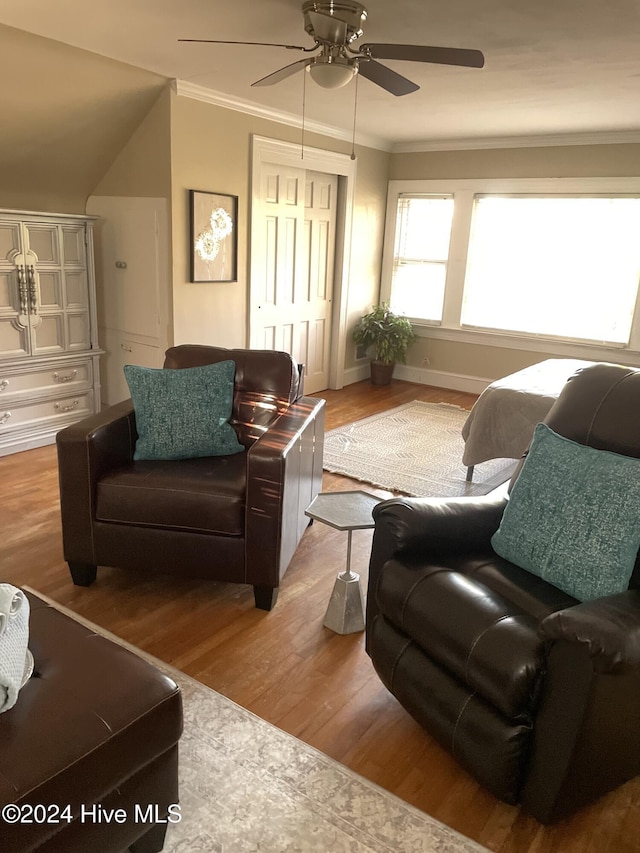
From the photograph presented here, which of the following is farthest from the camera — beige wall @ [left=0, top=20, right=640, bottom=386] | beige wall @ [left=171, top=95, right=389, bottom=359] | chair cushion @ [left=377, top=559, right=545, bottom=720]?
beige wall @ [left=171, top=95, right=389, bottom=359]

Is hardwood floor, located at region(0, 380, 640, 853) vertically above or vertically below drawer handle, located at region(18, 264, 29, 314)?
below

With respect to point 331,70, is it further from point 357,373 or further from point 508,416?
point 357,373

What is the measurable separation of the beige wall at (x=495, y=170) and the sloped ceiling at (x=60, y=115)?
3.04 metres

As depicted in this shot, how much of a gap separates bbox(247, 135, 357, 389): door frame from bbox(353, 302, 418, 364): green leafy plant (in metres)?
0.23

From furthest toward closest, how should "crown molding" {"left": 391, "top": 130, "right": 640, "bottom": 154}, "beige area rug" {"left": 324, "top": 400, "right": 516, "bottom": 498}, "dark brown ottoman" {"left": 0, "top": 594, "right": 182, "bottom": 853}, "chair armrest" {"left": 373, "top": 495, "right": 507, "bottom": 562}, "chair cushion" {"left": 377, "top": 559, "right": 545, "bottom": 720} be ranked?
"crown molding" {"left": 391, "top": 130, "right": 640, "bottom": 154}
"beige area rug" {"left": 324, "top": 400, "right": 516, "bottom": 498}
"chair armrest" {"left": 373, "top": 495, "right": 507, "bottom": 562}
"chair cushion" {"left": 377, "top": 559, "right": 545, "bottom": 720}
"dark brown ottoman" {"left": 0, "top": 594, "right": 182, "bottom": 853}

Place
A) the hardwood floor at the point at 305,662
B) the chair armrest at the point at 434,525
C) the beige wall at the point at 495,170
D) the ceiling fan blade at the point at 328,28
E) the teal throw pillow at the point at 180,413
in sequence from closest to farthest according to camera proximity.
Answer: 1. the hardwood floor at the point at 305,662
2. the chair armrest at the point at 434,525
3. the ceiling fan blade at the point at 328,28
4. the teal throw pillow at the point at 180,413
5. the beige wall at the point at 495,170

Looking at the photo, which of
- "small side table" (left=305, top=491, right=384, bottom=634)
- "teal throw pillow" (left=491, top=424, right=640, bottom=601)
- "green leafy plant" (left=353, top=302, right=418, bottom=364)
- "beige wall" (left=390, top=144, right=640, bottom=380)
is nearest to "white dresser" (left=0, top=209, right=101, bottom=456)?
"small side table" (left=305, top=491, right=384, bottom=634)

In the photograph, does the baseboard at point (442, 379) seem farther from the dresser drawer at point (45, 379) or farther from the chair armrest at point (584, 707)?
the chair armrest at point (584, 707)

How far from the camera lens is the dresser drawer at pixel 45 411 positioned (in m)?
4.10

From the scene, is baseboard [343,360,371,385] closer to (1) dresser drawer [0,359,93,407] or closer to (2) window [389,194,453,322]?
(2) window [389,194,453,322]

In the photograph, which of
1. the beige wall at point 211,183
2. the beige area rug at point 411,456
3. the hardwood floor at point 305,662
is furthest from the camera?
the beige wall at point 211,183

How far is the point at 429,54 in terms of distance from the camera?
245 cm

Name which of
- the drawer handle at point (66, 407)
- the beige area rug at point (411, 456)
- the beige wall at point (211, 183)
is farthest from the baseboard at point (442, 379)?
the drawer handle at point (66, 407)

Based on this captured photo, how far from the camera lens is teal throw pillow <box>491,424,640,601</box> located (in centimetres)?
175
